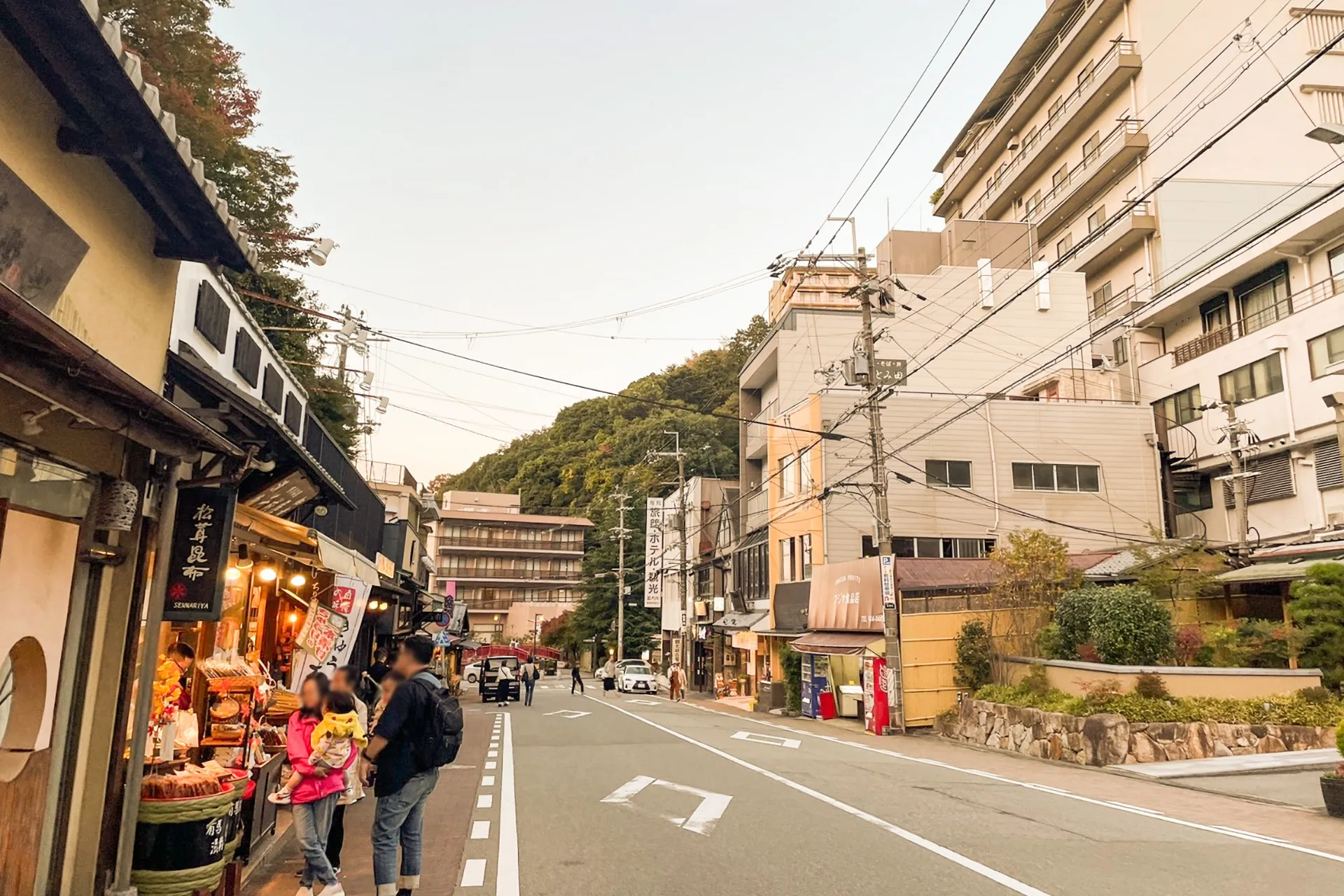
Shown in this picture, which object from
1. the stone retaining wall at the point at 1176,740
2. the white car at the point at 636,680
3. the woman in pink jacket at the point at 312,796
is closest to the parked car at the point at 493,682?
the white car at the point at 636,680

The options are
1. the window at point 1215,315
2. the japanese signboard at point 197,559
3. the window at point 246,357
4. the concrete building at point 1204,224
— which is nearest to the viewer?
the japanese signboard at point 197,559

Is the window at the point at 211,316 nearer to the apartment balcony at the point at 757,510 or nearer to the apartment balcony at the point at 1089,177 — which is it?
the apartment balcony at the point at 757,510

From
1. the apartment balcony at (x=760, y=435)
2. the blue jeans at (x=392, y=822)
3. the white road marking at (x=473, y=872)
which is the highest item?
the apartment balcony at (x=760, y=435)

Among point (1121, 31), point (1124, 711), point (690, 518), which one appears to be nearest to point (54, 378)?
point (1124, 711)

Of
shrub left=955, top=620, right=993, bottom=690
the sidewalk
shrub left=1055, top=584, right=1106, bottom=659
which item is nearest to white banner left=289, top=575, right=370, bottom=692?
the sidewalk

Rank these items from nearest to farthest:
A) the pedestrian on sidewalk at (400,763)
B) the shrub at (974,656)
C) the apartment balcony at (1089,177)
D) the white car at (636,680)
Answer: the pedestrian on sidewalk at (400,763) < the shrub at (974,656) < the apartment balcony at (1089,177) < the white car at (636,680)

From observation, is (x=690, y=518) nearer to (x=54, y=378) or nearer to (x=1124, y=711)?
(x=1124, y=711)

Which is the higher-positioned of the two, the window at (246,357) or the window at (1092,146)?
the window at (1092,146)

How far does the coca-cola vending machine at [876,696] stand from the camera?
71.4ft

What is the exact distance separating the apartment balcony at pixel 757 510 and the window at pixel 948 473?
842cm

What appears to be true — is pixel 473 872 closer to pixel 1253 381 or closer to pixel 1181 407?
pixel 1253 381

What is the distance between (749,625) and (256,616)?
25.1m

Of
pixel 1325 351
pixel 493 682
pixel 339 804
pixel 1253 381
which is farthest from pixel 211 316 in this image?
pixel 1253 381

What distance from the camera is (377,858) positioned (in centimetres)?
589
